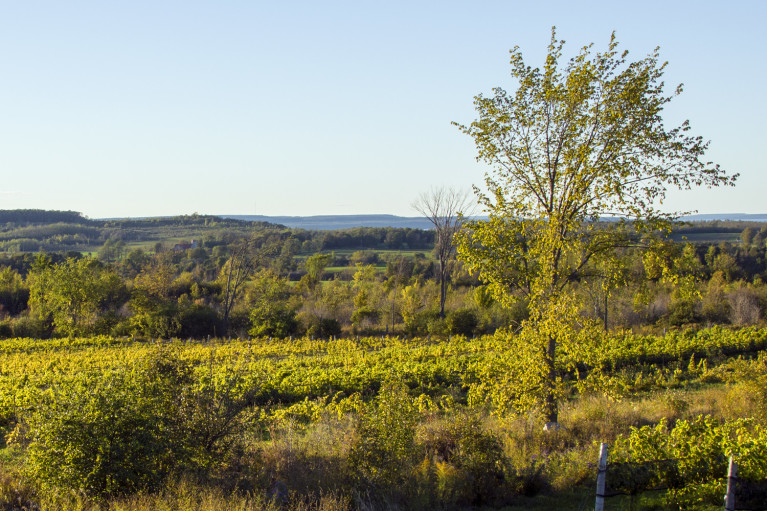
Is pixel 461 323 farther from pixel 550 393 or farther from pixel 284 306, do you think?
pixel 550 393

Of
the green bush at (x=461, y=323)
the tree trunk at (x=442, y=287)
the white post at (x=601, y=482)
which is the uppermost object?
the white post at (x=601, y=482)

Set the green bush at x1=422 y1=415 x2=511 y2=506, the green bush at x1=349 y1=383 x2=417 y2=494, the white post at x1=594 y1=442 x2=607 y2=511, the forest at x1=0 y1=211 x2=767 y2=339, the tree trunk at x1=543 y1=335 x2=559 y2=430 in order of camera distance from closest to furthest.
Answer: the white post at x1=594 y1=442 x2=607 y2=511, the green bush at x1=349 y1=383 x2=417 y2=494, the green bush at x1=422 y1=415 x2=511 y2=506, the tree trunk at x1=543 y1=335 x2=559 y2=430, the forest at x1=0 y1=211 x2=767 y2=339

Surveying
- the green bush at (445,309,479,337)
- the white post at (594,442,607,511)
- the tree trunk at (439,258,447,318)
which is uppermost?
the white post at (594,442,607,511)

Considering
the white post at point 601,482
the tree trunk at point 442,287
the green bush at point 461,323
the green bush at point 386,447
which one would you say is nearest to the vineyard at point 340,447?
the green bush at point 386,447

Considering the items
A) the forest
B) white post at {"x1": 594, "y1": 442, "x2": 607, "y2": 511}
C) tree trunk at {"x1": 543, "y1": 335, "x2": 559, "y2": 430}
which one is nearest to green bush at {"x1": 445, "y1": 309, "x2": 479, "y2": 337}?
the forest

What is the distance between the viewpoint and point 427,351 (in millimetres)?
27438

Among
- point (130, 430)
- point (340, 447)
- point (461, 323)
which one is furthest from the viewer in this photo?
point (461, 323)

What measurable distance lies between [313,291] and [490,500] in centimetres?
4791

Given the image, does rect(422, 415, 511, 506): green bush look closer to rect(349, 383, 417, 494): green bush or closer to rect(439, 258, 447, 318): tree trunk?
rect(349, 383, 417, 494): green bush

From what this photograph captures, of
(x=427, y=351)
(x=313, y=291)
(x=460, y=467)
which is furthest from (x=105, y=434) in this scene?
(x=313, y=291)

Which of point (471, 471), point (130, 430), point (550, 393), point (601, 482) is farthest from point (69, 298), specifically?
point (601, 482)

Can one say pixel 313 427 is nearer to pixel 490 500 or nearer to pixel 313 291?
pixel 490 500

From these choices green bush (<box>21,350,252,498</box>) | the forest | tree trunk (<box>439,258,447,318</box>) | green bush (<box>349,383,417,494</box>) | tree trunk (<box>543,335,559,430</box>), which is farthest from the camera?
tree trunk (<box>439,258,447,318</box>)

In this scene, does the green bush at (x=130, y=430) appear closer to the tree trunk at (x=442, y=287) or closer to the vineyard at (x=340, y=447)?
the vineyard at (x=340, y=447)
